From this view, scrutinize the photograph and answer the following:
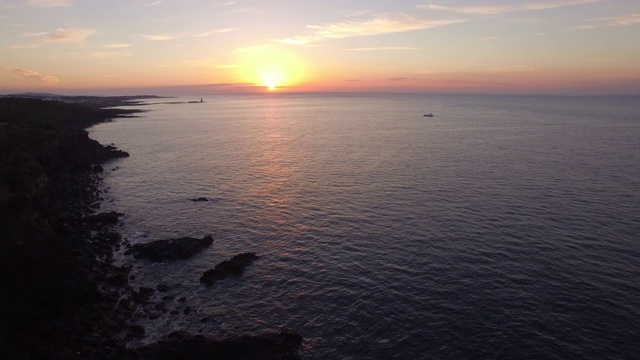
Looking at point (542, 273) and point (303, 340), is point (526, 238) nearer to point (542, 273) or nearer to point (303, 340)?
point (542, 273)

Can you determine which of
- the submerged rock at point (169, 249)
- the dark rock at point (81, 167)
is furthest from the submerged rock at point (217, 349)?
the dark rock at point (81, 167)

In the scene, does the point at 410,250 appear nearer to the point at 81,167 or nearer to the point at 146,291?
the point at 146,291

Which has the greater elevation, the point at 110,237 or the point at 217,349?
the point at 110,237

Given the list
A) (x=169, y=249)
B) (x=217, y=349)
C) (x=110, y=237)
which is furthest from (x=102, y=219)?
(x=217, y=349)

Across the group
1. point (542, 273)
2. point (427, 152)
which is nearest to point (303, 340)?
point (542, 273)

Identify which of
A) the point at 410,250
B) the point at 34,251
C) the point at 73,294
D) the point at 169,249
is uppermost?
the point at 34,251
